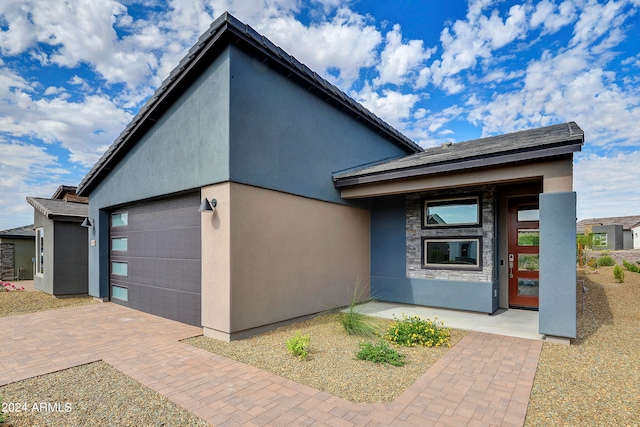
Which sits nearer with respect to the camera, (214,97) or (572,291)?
(572,291)

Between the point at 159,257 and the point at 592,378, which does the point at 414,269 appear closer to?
the point at 592,378

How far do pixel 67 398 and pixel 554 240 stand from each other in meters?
7.10

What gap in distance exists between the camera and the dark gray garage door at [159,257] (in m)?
6.32

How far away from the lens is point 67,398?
328cm

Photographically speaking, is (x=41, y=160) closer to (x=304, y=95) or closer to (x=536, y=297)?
(x=304, y=95)

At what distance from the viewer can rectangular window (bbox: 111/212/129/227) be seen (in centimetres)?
862

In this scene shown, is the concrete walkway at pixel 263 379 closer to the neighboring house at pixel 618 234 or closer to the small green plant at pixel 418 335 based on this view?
the small green plant at pixel 418 335

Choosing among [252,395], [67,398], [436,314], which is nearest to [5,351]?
[67,398]

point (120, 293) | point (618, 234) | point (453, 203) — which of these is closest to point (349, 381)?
point (453, 203)

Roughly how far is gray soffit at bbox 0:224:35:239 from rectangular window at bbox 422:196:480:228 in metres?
19.7

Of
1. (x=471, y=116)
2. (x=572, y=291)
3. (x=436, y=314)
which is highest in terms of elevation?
(x=471, y=116)

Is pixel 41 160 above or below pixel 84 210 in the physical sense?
above

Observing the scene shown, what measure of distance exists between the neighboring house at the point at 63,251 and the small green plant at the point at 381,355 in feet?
35.5

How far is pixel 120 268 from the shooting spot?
8836 mm
